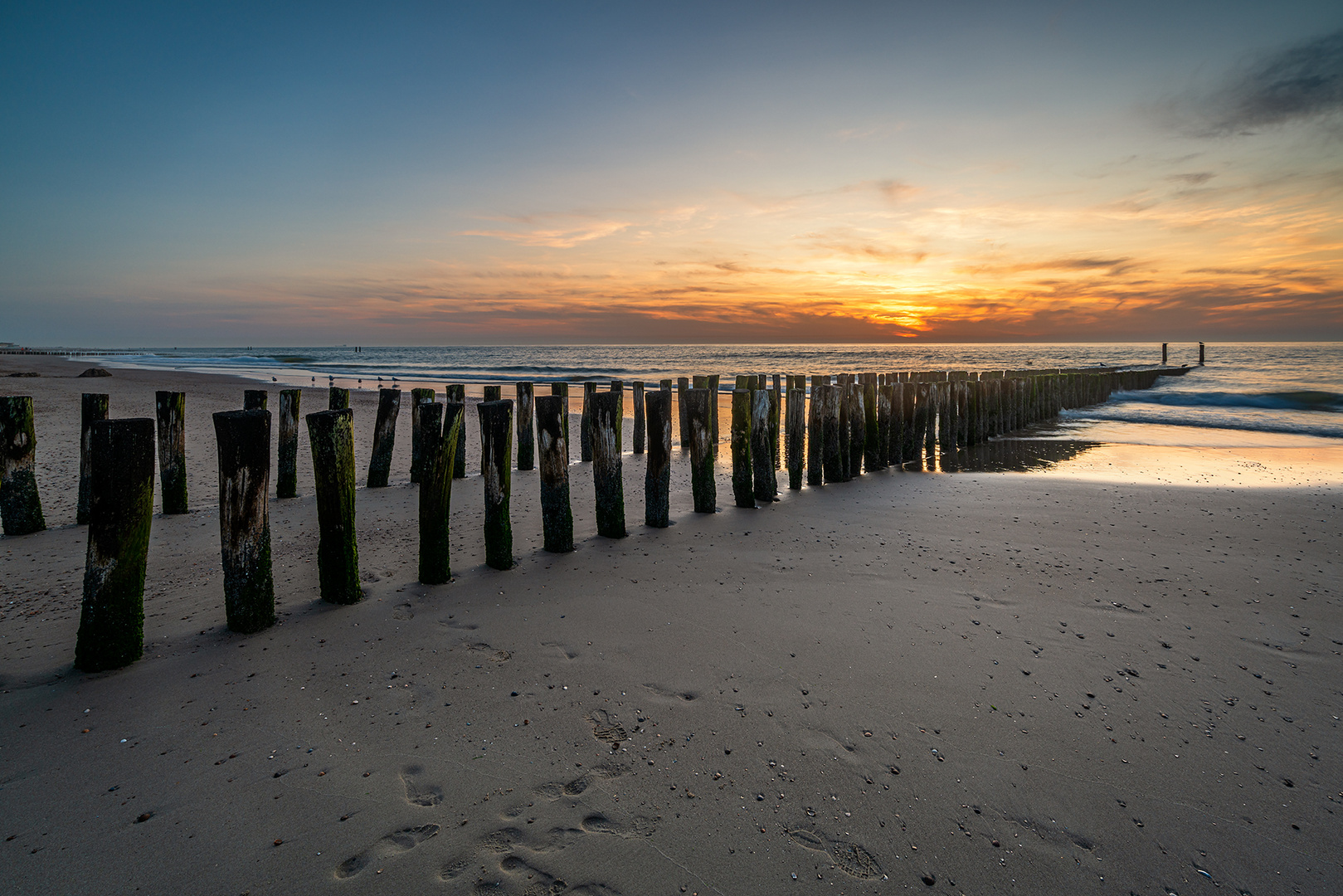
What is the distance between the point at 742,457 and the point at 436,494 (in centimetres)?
323

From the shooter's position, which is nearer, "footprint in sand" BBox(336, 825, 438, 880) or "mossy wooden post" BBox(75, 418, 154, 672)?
"footprint in sand" BBox(336, 825, 438, 880)

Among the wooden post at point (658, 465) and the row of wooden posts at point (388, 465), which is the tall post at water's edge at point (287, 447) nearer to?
the row of wooden posts at point (388, 465)

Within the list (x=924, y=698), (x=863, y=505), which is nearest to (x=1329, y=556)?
(x=863, y=505)

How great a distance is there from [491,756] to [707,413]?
3.98m

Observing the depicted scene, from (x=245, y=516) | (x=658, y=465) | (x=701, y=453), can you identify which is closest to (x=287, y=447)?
(x=245, y=516)

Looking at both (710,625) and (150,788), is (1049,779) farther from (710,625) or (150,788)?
(150,788)

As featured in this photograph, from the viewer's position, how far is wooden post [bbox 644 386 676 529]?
18.0ft

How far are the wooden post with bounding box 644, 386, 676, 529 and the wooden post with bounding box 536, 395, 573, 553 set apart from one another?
3.18 ft

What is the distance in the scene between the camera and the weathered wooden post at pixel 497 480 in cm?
429

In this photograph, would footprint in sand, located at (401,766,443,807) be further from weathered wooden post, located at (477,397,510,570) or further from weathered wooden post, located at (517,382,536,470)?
weathered wooden post, located at (517,382,536,470)

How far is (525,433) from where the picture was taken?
353 inches

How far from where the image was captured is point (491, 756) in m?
2.38

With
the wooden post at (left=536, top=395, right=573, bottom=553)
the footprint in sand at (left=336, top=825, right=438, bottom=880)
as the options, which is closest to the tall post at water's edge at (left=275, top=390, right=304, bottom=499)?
the wooden post at (left=536, top=395, right=573, bottom=553)

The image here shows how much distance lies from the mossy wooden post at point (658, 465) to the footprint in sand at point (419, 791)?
337cm
